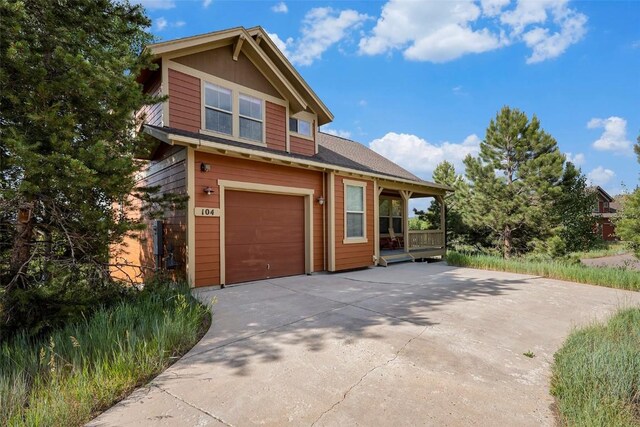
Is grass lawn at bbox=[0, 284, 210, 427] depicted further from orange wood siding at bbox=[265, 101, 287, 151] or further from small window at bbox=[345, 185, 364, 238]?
small window at bbox=[345, 185, 364, 238]

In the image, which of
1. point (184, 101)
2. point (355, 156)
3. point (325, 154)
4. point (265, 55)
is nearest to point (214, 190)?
point (184, 101)

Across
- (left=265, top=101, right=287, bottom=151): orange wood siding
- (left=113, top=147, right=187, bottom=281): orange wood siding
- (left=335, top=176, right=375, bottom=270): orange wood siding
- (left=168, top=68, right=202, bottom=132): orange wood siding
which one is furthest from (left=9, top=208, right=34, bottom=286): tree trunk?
(left=335, top=176, right=375, bottom=270): orange wood siding

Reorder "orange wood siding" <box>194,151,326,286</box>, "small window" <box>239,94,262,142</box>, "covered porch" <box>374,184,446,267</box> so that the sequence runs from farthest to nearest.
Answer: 1. "covered porch" <box>374,184,446,267</box>
2. "small window" <box>239,94,262,142</box>
3. "orange wood siding" <box>194,151,326,286</box>

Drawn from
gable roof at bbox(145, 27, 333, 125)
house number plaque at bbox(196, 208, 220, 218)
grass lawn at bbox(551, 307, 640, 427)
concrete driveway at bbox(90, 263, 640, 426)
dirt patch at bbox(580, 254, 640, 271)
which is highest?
gable roof at bbox(145, 27, 333, 125)

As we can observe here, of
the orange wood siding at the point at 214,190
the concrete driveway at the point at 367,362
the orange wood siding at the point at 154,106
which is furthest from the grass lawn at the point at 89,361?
the orange wood siding at the point at 154,106

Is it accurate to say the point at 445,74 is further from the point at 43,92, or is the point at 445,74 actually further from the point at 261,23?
the point at 43,92

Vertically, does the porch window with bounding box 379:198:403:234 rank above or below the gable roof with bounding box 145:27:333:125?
below

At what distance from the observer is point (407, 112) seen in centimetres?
1519

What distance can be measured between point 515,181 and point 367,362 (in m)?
12.8

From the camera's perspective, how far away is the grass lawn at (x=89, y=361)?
224 centimetres

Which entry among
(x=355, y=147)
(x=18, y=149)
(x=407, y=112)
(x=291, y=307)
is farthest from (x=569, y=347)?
(x=407, y=112)

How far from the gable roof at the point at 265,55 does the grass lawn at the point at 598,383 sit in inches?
327

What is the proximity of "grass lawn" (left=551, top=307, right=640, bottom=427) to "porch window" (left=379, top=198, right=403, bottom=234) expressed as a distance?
1108cm

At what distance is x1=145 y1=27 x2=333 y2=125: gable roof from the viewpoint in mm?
7145
